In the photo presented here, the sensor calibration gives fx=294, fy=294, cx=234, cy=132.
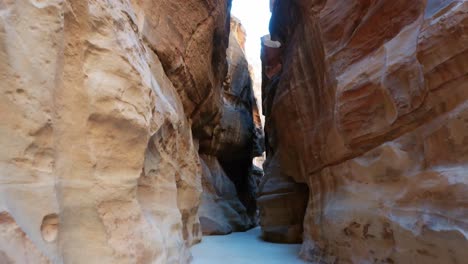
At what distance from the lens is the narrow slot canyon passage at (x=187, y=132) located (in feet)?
7.18

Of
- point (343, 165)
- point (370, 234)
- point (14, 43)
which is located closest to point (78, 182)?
point (14, 43)

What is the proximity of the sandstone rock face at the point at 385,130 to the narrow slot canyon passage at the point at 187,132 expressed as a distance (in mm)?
20

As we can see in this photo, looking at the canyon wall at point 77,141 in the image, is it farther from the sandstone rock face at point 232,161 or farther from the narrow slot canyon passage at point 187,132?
the sandstone rock face at point 232,161

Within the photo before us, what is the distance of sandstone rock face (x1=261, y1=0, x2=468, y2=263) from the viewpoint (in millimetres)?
3230

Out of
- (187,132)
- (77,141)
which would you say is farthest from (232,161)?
(77,141)

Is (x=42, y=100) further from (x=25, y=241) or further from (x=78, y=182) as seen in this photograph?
(x=25, y=241)

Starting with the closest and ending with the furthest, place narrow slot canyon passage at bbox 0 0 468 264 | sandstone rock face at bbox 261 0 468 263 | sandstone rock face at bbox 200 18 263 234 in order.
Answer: narrow slot canyon passage at bbox 0 0 468 264
sandstone rock face at bbox 261 0 468 263
sandstone rock face at bbox 200 18 263 234

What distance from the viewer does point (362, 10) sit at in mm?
5191

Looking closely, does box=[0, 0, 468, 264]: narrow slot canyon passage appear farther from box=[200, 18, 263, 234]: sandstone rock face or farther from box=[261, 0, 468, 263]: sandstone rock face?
box=[200, 18, 263, 234]: sandstone rock face

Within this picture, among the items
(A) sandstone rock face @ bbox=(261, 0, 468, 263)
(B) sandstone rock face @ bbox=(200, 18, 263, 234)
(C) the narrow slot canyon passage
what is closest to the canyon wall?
(C) the narrow slot canyon passage

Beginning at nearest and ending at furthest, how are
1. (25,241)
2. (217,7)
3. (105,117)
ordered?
(25,241)
(105,117)
(217,7)

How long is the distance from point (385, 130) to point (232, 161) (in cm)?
1279

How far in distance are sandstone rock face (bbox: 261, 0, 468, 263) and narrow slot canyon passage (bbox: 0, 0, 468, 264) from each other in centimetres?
2

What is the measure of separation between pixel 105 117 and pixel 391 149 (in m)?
3.64
